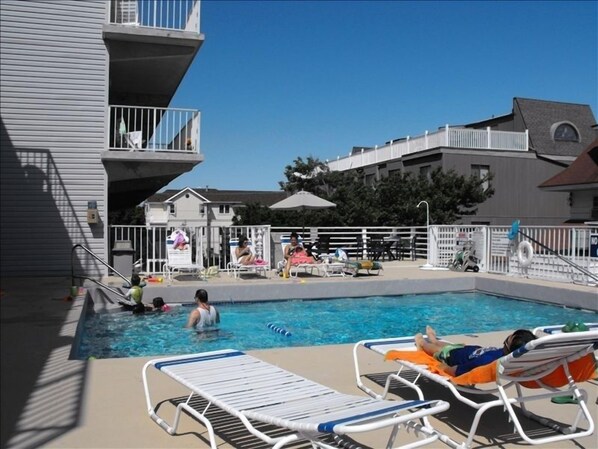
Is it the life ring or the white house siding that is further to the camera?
the white house siding

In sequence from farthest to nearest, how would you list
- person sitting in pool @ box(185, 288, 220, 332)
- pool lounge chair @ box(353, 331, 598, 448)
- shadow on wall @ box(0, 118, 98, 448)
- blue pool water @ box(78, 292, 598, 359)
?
person sitting in pool @ box(185, 288, 220, 332) → blue pool water @ box(78, 292, 598, 359) → shadow on wall @ box(0, 118, 98, 448) → pool lounge chair @ box(353, 331, 598, 448)

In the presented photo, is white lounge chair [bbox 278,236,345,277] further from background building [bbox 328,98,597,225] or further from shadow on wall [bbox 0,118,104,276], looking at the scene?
background building [bbox 328,98,597,225]

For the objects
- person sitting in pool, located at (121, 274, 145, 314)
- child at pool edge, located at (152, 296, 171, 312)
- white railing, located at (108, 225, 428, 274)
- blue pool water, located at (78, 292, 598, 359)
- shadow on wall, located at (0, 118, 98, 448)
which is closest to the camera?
shadow on wall, located at (0, 118, 98, 448)

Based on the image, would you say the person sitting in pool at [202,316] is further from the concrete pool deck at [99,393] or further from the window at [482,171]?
the window at [482,171]

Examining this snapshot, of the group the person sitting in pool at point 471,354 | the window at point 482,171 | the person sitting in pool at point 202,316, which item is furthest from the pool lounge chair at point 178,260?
the window at point 482,171

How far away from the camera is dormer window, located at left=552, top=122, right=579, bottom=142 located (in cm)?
3388

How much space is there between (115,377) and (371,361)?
238cm

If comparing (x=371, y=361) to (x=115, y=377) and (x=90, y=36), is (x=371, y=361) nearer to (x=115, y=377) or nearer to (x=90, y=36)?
(x=115, y=377)

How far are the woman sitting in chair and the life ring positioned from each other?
19.9 feet

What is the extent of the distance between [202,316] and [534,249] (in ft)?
28.3

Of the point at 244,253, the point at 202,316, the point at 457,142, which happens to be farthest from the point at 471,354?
the point at 457,142

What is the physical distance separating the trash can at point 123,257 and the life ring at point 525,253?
8.82m

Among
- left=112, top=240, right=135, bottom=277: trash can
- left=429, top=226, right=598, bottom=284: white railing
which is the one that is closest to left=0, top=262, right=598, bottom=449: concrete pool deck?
left=112, top=240, right=135, bottom=277: trash can

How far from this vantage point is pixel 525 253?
13.6 meters
